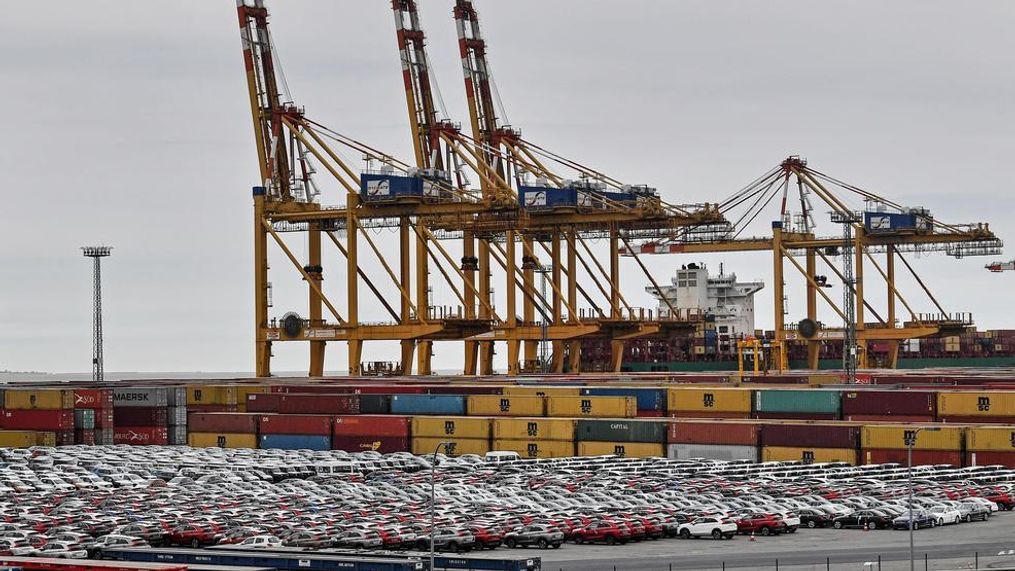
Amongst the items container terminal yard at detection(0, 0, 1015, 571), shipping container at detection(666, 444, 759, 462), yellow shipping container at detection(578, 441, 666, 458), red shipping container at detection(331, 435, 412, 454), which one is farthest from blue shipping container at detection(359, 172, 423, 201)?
shipping container at detection(666, 444, 759, 462)

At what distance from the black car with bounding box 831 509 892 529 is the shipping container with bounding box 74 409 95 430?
2020 inches

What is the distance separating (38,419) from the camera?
98750 mm

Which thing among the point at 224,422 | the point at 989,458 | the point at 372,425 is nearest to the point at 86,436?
the point at 224,422

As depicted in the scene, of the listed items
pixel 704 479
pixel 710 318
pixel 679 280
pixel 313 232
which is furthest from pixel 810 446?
pixel 679 280

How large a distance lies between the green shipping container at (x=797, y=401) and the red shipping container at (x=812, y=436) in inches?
209

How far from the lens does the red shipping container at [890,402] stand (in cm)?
7744

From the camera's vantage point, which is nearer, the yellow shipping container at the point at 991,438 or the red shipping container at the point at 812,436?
the yellow shipping container at the point at 991,438

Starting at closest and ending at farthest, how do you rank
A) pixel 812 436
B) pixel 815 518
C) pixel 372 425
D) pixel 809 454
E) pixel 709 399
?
pixel 815 518 < pixel 809 454 < pixel 812 436 < pixel 709 399 < pixel 372 425

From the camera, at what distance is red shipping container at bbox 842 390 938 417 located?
254 feet

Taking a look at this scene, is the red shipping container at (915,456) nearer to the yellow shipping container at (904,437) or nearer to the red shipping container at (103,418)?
the yellow shipping container at (904,437)

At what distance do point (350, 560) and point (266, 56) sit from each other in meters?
84.7

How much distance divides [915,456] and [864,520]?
591 inches

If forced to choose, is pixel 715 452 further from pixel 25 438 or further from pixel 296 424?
pixel 25 438

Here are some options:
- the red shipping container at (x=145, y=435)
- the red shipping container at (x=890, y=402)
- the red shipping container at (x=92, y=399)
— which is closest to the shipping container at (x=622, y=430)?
the red shipping container at (x=890, y=402)
